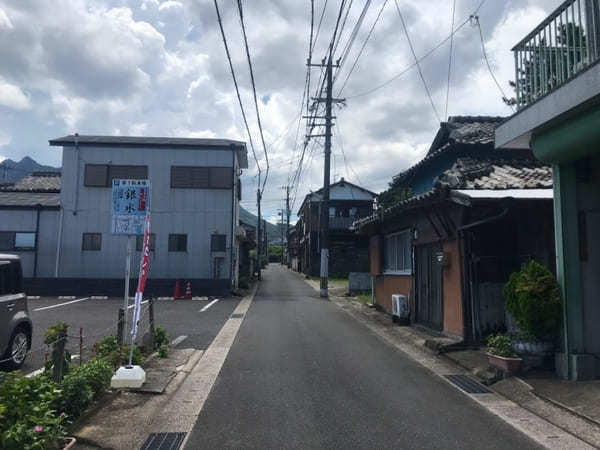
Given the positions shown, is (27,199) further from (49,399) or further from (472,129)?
(49,399)

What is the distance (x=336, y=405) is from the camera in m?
6.04

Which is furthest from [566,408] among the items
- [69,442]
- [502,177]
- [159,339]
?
[159,339]

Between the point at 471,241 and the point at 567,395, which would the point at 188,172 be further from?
the point at 567,395

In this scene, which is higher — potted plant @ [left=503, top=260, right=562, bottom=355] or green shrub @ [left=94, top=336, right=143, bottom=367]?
potted plant @ [left=503, top=260, right=562, bottom=355]

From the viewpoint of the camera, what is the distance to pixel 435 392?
6.78 metres

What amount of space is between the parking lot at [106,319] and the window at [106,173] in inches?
244

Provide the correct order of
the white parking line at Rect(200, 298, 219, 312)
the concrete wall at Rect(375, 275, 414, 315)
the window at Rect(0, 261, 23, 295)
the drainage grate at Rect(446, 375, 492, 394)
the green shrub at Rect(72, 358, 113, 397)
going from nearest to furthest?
the green shrub at Rect(72, 358, 113, 397) → the drainage grate at Rect(446, 375, 492, 394) → the window at Rect(0, 261, 23, 295) → the concrete wall at Rect(375, 275, 414, 315) → the white parking line at Rect(200, 298, 219, 312)

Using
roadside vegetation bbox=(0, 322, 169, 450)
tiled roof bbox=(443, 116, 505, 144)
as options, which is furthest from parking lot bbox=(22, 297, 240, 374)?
tiled roof bbox=(443, 116, 505, 144)

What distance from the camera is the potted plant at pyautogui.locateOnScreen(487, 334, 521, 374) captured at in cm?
721

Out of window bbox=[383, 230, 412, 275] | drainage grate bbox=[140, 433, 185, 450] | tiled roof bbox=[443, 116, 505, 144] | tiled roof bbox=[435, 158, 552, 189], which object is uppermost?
tiled roof bbox=[443, 116, 505, 144]

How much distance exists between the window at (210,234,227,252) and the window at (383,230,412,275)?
1035 cm

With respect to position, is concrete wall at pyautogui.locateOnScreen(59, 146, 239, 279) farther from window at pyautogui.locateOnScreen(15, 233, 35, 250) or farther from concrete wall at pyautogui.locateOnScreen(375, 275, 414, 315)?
concrete wall at pyautogui.locateOnScreen(375, 275, 414, 315)

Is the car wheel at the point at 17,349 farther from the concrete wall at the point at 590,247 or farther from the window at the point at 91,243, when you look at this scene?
the window at the point at 91,243

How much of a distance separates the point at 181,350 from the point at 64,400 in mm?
4598
